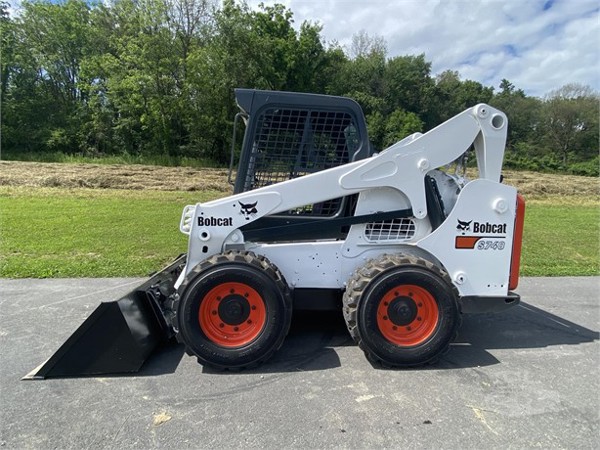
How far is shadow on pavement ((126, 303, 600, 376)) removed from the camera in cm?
336

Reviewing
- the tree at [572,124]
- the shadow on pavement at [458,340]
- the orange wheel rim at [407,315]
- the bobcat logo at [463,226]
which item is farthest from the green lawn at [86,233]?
the tree at [572,124]

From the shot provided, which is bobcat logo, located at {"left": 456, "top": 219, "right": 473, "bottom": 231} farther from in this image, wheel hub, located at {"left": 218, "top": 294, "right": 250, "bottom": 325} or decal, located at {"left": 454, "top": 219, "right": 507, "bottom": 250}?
wheel hub, located at {"left": 218, "top": 294, "right": 250, "bottom": 325}

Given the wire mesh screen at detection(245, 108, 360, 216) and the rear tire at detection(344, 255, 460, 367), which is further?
the wire mesh screen at detection(245, 108, 360, 216)

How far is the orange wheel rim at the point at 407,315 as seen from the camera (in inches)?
132

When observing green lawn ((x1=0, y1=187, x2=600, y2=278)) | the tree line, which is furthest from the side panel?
the tree line

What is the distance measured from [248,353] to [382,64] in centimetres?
4919

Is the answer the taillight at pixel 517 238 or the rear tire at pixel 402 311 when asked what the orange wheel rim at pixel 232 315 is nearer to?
the rear tire at pixel 402 311

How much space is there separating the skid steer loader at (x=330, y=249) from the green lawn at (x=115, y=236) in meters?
3.03

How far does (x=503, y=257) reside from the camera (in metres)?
3.58

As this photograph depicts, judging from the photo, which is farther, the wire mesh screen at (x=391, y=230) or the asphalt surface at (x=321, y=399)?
the wire mesh screen at (x=391, y=230)

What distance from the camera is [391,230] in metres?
3.73

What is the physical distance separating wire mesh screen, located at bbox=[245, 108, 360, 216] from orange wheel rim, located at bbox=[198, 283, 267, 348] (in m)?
0.93

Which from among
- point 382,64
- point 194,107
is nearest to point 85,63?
point 194,107

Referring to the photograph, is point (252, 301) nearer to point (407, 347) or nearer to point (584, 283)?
point (407, 347)
